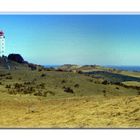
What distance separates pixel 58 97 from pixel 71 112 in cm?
63

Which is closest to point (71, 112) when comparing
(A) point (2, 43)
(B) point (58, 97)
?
(B) point (58, 97)

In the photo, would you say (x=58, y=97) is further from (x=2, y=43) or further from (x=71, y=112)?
Result: (x=2, y=43)

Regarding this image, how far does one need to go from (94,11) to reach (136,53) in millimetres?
1319

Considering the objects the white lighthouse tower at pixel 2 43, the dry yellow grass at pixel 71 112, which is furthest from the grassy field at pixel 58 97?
the white lighthouse tower at pixel 2 43

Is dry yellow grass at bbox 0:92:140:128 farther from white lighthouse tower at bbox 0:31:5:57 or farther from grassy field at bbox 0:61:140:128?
white lighthouse tower at bbox 0:31:5:57

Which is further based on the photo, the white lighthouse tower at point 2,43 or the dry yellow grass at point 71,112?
the white lighthouse tower at point 2,43

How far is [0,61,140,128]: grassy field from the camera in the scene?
16047 mm

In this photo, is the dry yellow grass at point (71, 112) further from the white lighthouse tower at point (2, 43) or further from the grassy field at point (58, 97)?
the white lighthouse tower at point (2, 43)

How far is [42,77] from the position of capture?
1659cm

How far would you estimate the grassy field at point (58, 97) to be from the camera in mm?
16047

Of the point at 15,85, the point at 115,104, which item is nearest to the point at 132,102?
the point at 115,104

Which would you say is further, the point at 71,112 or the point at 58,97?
the point at 58,97

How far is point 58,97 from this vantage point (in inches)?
654
